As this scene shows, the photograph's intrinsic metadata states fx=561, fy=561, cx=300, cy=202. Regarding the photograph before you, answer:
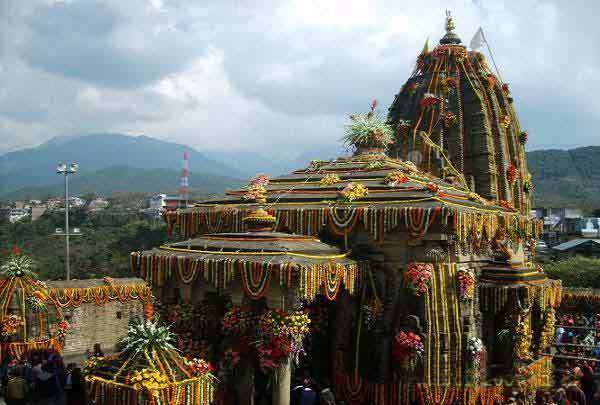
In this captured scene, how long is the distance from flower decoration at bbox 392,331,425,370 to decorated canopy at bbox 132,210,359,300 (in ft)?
6.51

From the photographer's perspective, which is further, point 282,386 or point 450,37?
point 450,37

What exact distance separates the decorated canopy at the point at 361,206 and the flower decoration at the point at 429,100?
24.2 ft

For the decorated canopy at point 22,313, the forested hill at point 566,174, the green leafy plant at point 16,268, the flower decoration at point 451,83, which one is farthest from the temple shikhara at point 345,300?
the forested hill at point 566,174

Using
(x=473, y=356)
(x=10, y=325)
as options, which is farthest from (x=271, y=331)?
(x=10, y=325)

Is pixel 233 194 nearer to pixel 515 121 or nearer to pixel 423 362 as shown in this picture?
pixel 423 362

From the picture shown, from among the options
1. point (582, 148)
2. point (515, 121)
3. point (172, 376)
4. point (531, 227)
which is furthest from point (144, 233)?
point (582, 148)

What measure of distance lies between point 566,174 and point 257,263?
186842 mm

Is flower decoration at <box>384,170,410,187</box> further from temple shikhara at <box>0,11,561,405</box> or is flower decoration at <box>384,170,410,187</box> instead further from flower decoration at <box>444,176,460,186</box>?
flower decoration at <box>444,176,460,186</box>

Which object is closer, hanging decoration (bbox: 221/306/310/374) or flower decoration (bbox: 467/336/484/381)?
hanging decoration (bbox: 221/306/310/374)

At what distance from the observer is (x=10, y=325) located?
1997 cm

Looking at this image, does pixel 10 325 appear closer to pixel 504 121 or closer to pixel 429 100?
pixel 429 100

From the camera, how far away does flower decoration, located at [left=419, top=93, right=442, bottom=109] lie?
2747 cm

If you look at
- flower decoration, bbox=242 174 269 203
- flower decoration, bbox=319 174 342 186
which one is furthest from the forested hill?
flower decoration, bbox=319 174 342 186

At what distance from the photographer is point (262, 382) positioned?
16.3m
